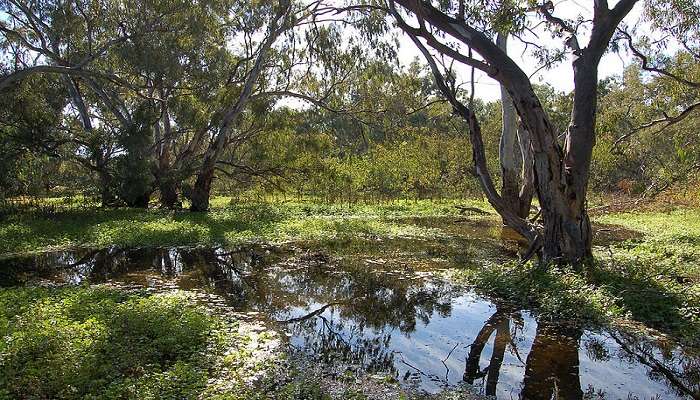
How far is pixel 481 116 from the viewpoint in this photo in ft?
173

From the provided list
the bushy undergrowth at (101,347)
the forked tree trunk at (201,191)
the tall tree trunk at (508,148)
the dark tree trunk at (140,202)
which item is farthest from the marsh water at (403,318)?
the dark tree trunk at (140,202)

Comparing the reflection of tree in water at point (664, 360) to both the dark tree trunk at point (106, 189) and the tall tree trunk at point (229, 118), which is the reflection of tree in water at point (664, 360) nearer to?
the tall tree trunk at point (229, 118)

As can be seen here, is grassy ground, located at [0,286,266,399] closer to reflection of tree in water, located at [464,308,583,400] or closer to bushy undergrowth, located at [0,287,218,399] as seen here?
bushy undergrowth, located at [0,287,218,399]

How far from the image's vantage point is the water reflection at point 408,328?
564 cm

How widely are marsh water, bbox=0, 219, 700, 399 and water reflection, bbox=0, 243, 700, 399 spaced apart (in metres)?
0.02

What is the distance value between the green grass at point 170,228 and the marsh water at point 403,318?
77cm

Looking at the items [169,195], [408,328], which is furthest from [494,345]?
[169,195]

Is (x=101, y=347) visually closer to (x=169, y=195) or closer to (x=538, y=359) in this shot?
(x=538, y=359)

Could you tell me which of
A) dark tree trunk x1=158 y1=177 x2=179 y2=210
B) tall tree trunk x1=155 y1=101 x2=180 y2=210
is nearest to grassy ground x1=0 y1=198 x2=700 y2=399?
tall tree trunk x1=155 y1=101 x2=180 y2=210

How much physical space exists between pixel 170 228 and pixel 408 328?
970cm

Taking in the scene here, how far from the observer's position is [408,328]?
7.60 m

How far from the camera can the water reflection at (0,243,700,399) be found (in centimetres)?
564

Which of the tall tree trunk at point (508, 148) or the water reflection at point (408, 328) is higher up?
the tall tree trunk at point (508, 148)

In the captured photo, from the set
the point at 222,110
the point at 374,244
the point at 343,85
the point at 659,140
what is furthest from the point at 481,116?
the point at 374,244
